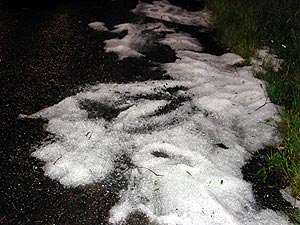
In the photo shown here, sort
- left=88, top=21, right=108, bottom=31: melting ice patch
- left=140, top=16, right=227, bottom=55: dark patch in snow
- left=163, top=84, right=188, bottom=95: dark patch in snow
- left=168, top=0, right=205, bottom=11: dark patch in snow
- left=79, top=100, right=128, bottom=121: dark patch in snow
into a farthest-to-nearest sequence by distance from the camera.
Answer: left=168, top=0, right=205, bottom=11: dark patch in snow < left=88, top=21, right=108, bottom=31: melting ice patch < left=140, top=16, right=227, bottom=55: dark patch in snow < left=163, top=84, right=188, bottom=95: dark patch in snow < left=79, top=100, right=128, bottom=121: dark patch in snow

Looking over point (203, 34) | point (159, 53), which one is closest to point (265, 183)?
point (159, 53)

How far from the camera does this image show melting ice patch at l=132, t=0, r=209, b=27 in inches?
197

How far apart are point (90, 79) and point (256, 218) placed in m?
2.00

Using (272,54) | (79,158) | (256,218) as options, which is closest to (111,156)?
(79,158)

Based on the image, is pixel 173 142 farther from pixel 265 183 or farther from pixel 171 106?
pixel 265 183

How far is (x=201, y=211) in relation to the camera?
1.96 m

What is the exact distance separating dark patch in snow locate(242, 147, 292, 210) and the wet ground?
0.10 feet

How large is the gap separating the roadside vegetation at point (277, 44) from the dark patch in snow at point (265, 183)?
2.1 inches

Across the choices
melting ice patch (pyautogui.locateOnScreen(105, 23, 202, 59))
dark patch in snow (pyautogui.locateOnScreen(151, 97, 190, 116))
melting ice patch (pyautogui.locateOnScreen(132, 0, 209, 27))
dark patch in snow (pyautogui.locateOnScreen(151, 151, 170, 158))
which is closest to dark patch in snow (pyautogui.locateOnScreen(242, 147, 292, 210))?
dark patch in snow (pyautogui.locateOnScreen(151, 151, 170, 158))

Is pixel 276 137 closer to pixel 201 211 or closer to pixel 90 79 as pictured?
pixel 201 211

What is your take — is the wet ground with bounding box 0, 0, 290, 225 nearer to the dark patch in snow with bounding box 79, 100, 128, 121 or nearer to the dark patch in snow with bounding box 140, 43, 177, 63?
the dark patch in snow with bounding box 140, 43, 177, 63

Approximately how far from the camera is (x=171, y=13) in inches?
206

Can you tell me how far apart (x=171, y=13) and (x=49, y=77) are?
2627mm

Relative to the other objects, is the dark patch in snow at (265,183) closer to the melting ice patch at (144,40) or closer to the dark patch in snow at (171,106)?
the dark patch in snow at (171,106)
